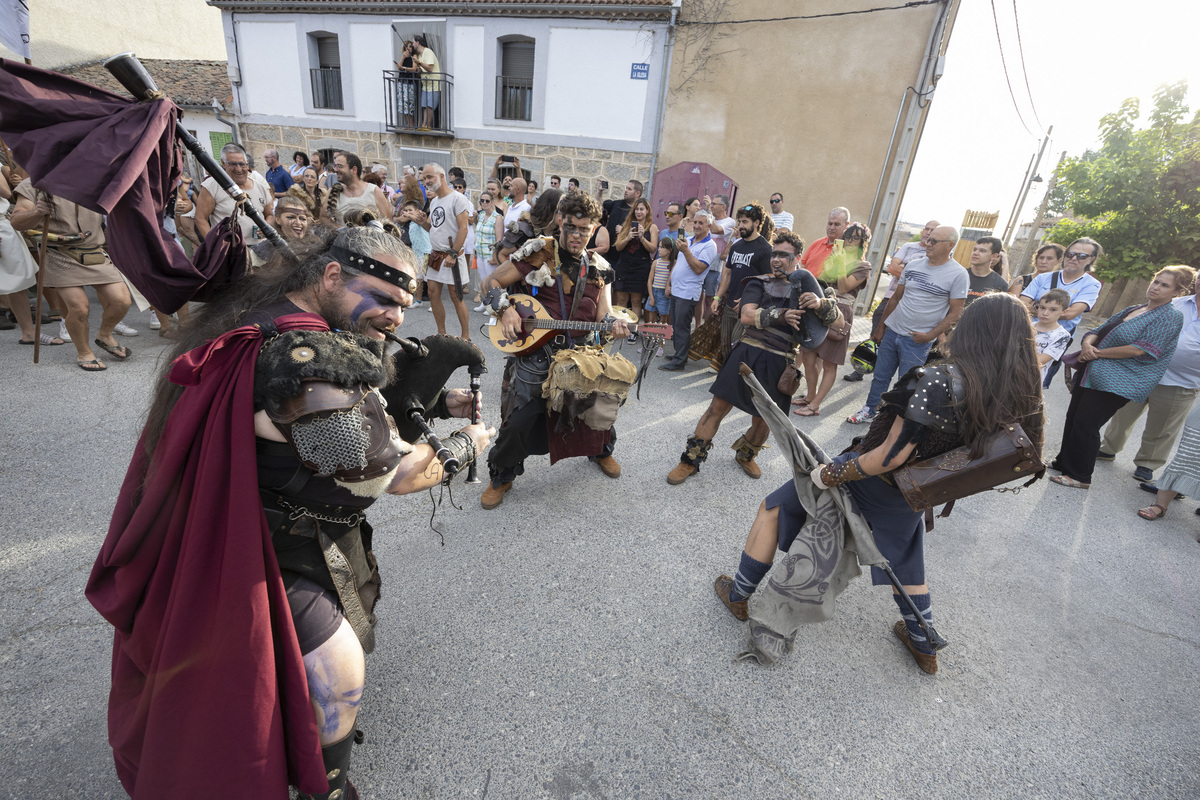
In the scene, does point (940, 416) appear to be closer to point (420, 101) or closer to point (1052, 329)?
point (1052, 329)

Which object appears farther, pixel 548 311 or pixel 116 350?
pixel 116 350

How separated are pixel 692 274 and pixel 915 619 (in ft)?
15.4

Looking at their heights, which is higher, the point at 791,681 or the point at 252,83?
the point at 252,83

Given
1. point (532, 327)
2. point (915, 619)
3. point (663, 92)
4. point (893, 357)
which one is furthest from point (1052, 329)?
point (663, 92)

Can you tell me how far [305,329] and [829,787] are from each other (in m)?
2.40

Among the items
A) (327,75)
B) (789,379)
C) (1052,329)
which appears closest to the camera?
(789,379)

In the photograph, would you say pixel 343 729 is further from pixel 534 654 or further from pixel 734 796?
pixel 734 796

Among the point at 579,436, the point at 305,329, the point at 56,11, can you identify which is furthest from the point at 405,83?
the point at 305,329

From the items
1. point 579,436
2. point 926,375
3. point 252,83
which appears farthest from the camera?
point 252,83

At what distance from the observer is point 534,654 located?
2379mm

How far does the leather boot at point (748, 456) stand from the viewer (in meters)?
4.12

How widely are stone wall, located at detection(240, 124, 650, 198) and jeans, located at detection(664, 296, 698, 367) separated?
6.69 metres

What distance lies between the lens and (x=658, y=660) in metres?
2.41

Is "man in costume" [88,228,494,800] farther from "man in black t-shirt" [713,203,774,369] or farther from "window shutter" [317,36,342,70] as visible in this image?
"window shutter" [317,36,342,70]
